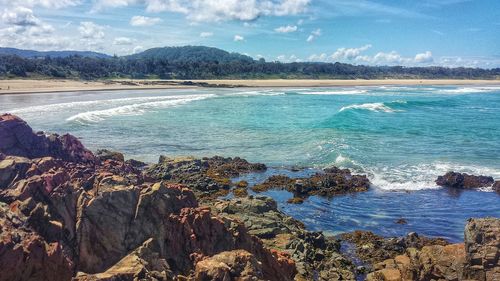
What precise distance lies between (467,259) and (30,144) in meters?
17.1

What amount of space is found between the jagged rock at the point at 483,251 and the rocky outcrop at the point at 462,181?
1612cm

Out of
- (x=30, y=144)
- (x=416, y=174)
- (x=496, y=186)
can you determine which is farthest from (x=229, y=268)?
(x=416, y=174)

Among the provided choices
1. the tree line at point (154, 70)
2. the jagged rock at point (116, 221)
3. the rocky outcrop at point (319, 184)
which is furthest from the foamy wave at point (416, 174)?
the tree line at point (154, 70)

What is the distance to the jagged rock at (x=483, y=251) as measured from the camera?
40.2 feet

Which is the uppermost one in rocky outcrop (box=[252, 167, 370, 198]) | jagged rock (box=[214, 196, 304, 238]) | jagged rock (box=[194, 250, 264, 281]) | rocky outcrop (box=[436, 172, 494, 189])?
jagged rock (box=[194, 250, 264, 281])

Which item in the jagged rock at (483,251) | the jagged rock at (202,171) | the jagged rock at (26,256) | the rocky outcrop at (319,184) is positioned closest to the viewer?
the jagged rock at (26,256)

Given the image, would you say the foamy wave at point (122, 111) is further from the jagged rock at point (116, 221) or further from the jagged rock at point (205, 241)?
the jagged rock at point (205, 241)

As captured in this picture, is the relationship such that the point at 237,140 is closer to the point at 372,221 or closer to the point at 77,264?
the point at 372,221

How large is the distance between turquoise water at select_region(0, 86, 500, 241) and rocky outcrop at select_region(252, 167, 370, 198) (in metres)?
1.16

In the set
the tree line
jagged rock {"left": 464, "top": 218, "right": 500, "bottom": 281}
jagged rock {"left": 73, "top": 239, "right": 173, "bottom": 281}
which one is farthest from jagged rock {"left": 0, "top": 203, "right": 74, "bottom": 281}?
the tree line

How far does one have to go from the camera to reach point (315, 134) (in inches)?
1823

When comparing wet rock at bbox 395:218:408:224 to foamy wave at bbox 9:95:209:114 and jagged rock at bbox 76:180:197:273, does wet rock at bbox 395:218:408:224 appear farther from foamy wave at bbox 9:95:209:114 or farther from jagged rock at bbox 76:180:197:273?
foamy wave at bbox 9:95:209:114

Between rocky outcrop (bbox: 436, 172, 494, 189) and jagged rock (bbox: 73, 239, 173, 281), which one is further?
rocky outcrop (bbox: 436, 172, 494, 189)

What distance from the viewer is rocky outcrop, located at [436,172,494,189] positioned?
28.1 meters
